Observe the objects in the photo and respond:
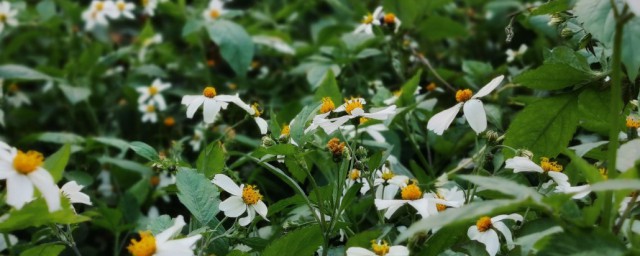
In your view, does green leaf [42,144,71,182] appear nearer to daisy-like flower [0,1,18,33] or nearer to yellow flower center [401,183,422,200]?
yellow flower center [401,183,422,200]

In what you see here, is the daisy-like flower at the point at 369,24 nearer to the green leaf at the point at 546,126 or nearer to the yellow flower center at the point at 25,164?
the green leaf at the point at 546,126

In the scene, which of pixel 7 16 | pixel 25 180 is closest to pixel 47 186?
pixel 25 180

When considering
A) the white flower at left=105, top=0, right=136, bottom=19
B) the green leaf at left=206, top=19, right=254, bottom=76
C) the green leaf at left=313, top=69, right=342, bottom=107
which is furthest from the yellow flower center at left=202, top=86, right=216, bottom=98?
the white flower at left=105, top=0, right=136, bottom=19

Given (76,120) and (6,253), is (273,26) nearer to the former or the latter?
(76,120)

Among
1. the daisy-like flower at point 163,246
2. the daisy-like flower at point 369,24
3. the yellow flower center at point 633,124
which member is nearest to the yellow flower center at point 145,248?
the daisy-like flower at point 163,246

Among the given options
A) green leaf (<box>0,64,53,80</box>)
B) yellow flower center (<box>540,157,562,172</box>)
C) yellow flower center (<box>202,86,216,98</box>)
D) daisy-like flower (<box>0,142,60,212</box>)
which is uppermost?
daisy-like flower (<box>0,142,60,212</box>)

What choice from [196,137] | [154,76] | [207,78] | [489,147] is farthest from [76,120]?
[489,147]
